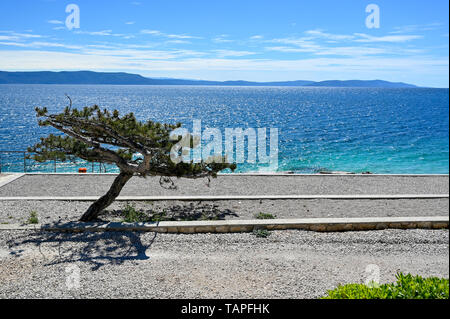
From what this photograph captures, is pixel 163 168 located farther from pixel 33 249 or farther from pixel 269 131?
pixel 269 131

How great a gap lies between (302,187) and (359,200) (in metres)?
2.06

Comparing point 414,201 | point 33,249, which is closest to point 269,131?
point 414,201

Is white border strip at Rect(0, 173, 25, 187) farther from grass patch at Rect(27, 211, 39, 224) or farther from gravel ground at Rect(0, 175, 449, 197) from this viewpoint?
grass patch at Rect(27, 211, 39, 224)

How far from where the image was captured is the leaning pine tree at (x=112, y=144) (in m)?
7.59

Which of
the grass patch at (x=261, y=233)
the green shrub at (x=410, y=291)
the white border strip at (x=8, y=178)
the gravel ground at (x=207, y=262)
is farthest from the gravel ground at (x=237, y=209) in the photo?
the green shrub at (x=410, y=291)

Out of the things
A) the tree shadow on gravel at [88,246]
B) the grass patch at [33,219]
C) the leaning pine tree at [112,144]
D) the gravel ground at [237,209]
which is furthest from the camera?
the gravel ground at [237,209]

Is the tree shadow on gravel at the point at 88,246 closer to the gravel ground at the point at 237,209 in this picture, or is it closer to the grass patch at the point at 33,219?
the grass patch at the point at 33,219

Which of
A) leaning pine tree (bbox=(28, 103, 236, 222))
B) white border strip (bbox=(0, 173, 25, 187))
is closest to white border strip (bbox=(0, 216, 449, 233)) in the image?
leaning pine tree (bbox=(28, 103, 236, 222))

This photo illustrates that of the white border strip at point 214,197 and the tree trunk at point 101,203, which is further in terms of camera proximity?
the white border strip at point 214,197

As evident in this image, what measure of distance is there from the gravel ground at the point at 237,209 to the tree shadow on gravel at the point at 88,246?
1.06 m

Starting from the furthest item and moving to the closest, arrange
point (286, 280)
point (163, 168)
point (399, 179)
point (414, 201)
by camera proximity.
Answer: point (399, 179)
point (414, 201)
point (163, 168)
point (286, 280)

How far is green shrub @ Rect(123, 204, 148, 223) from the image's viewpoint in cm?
831

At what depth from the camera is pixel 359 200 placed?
10320mm

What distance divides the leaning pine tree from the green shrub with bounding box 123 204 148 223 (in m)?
0.54
